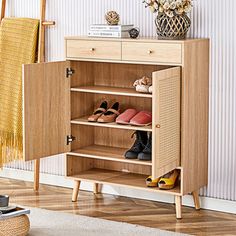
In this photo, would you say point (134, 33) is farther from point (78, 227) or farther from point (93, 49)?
point (78, 227)

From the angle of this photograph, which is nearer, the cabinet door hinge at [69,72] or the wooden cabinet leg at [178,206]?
the wooden cabinet leg at [178,206]

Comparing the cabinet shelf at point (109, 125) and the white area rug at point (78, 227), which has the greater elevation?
the cabinet shelf at point (109, 125)

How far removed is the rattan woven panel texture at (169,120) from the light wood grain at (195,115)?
4 centimetres

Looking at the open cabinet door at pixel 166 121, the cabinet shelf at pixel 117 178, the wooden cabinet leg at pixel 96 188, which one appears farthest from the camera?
the wooden cabinet leg at pixel 96 188

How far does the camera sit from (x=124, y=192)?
4.56 metres

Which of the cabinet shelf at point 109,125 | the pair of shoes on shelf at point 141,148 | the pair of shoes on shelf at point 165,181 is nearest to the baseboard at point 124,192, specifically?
the pair of shoes on shelf at point 165,181

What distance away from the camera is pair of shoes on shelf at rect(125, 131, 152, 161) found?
13.5ft

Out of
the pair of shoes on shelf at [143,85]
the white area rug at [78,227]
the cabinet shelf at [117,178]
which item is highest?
the pair of shoes on shelf at [143,85]

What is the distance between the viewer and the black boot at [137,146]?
4184 mm

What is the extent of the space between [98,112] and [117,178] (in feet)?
1.34

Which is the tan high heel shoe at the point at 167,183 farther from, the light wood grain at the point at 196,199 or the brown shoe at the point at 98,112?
the brown shoe at the point at 98,112

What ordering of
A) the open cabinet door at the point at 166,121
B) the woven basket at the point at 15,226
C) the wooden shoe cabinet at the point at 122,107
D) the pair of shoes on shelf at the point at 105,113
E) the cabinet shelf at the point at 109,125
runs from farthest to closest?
1. the pair of shoes on shelf at the point at 105,113
2. the cabinet shelf at the point at 109,125
3. the wooden shoe cabinet at the point at 122,107
4. the open cabinet door at the point at 166,121
5. the woven basket at the point at 15,226

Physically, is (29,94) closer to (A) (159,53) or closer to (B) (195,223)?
(A) (159,53)

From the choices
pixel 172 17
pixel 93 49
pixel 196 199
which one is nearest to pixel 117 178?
pixel 196 199
